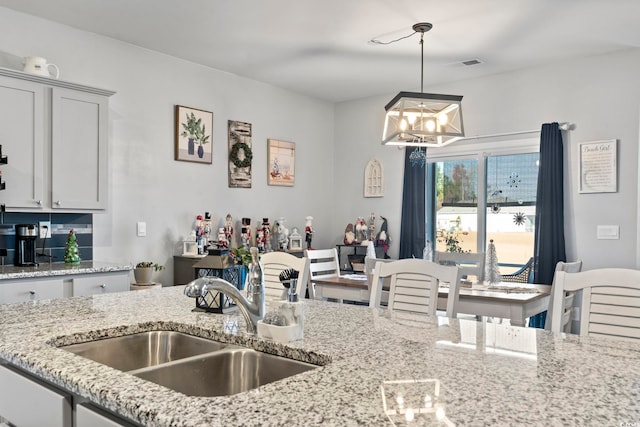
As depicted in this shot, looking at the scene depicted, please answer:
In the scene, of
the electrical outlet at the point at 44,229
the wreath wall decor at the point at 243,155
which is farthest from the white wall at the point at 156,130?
the electrical outlet at the point at 44,229

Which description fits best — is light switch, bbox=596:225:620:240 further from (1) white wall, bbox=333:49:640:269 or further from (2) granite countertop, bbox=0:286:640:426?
(2) granite countertop, bbox=0:286:640:426

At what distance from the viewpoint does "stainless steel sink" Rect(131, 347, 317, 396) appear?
1.33m

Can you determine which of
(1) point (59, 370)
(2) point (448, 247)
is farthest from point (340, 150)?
(1) point (59, 370)

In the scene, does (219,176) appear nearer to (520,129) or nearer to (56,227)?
(56,227)

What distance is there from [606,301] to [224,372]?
1.27m

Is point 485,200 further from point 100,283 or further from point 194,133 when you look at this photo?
point 100,283

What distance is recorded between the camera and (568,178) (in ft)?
15.3

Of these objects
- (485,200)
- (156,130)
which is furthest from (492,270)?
(156,130)

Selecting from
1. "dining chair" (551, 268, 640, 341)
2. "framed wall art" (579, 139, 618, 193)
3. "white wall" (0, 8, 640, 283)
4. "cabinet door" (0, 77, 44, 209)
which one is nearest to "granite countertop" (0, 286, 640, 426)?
"dining chair" (551, 268, 640, 341)

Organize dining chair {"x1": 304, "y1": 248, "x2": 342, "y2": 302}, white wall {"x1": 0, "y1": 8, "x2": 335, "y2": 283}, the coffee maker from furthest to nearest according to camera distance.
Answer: dining chair {"x1": 304, "y1": 248, "x2": 342, "y2": 302} → white wall {"x1": 0, "y1": 8, "x2": 335, "y2": 283} → the coffee maker

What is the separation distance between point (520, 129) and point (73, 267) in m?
4.08

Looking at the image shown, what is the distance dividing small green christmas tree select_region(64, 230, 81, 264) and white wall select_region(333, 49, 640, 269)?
3667 mm

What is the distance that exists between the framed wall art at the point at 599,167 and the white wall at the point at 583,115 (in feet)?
0.15

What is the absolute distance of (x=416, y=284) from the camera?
2277 millimetres
